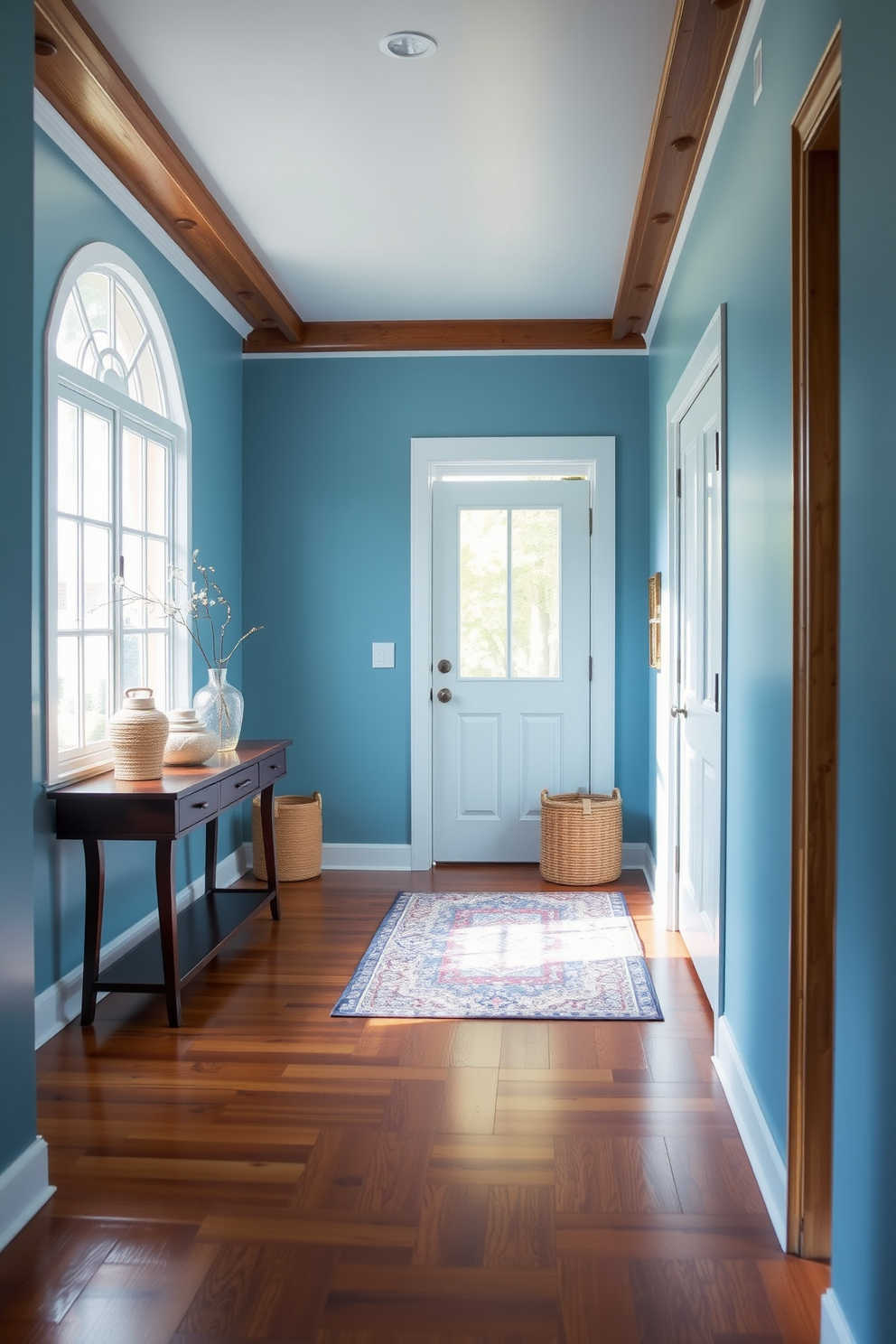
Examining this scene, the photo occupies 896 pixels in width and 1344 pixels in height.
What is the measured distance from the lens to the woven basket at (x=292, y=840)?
5.00 metres

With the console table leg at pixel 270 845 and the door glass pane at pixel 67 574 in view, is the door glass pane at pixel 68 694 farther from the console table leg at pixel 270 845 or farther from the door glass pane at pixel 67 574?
the console table leg at pixel 270 845

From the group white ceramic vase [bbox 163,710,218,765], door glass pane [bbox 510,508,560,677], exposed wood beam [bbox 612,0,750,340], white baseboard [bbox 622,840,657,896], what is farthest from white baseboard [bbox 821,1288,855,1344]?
door glass pane [bbox 510,508,560,677]

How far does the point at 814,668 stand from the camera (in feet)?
6.30

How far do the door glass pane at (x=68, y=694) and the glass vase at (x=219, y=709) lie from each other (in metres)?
0.59

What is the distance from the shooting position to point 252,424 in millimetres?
5324

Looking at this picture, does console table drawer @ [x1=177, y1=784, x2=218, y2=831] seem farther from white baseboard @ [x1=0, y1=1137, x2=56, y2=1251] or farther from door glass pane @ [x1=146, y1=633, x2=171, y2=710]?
white baseboard @ [x1=0, y1=1137, x2=56, y2=1251]

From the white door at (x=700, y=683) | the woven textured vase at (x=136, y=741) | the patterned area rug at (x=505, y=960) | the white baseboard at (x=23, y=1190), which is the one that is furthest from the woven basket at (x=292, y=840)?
the white baseboard at (x=23, y=1190)

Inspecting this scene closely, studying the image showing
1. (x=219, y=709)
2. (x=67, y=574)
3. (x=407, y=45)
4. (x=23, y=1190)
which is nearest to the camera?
(x=23, y=1190)

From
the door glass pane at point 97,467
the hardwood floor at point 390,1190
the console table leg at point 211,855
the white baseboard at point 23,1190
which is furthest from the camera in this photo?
the console table leg at point 211,855

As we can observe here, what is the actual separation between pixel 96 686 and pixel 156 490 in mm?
989

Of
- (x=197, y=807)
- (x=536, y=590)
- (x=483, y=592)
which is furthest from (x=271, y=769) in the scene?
(x=536, y=590)

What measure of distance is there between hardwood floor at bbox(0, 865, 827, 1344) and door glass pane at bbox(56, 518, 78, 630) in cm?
127

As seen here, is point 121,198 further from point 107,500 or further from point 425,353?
point 425,353

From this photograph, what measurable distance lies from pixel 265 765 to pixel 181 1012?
1.14 metres
